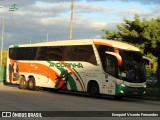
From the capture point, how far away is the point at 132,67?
969 inches

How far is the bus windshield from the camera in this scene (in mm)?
24188

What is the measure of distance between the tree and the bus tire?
12.4 metres

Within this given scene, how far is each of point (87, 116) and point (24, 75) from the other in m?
18.8

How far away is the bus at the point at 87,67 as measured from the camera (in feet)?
79.7

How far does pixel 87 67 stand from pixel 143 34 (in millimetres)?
12516

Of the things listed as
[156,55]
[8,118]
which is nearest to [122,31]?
[156,55]

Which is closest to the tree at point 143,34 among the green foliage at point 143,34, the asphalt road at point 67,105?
the green foliage at point 143,34

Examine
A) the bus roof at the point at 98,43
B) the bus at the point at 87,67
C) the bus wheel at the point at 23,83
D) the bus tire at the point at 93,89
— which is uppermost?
the bus roof at the point at 98,43

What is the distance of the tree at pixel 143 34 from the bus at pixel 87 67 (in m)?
10.5

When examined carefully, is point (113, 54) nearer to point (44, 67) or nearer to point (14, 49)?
point (44, 67)

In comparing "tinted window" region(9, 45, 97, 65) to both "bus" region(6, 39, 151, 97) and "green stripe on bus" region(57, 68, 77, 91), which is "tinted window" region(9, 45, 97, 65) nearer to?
"bus" region(6, 39, 151, 97)

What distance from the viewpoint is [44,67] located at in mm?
30188

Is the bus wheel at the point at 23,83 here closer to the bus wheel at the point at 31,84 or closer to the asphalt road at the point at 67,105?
the bus wheel at the point at 31,84

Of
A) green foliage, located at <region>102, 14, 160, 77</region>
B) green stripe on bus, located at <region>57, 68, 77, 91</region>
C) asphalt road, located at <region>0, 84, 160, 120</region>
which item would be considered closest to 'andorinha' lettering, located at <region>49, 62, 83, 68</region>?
green stripe on bus, located at <region>57, 68, 77, 91</region>
